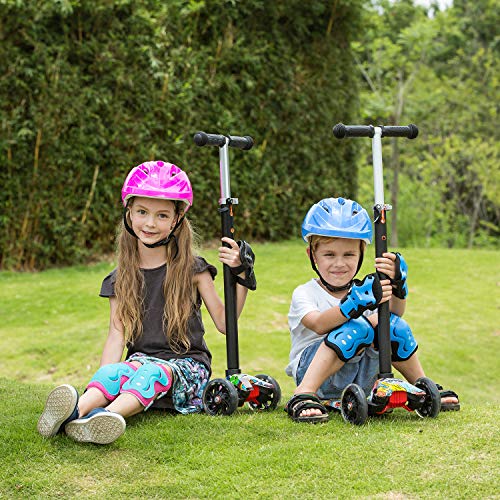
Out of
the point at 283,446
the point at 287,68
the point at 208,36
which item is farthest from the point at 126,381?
the point at 287,68

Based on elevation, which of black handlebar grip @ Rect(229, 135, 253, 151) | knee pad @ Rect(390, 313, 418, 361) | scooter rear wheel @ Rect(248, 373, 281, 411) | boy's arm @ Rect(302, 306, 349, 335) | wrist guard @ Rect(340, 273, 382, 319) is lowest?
scooter rear wheel @ Rect(248, 373, 281, 411)

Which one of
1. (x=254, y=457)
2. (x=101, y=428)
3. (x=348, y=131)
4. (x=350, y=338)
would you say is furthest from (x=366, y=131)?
(x=101, y=428)

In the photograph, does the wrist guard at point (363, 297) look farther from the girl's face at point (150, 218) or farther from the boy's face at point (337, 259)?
the girl's face at point (150, 218)

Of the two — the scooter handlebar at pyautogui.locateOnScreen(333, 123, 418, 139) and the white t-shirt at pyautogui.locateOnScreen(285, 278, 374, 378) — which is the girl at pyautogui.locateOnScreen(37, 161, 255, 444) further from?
the scooter handlebar at pyautogui.locateOnScreen(333, 123, 418, 139)

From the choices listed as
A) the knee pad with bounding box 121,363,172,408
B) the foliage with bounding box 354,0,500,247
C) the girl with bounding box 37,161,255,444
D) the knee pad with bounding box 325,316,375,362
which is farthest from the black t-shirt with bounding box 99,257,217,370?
the foliage with bounding box 354,0,500,247

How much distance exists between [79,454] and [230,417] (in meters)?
0.89

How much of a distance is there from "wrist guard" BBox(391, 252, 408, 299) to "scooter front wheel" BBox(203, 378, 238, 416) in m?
0.95

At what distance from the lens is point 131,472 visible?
3205 mm

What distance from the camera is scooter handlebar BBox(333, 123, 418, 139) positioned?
3967 mm

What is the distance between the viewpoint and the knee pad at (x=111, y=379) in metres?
3.77

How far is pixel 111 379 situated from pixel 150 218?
3.09ft

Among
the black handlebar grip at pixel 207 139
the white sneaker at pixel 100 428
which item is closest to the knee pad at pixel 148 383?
the white sneaker at pixel 100 428

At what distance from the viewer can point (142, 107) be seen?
396 inches

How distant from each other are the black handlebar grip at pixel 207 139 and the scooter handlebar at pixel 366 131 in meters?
0.61
